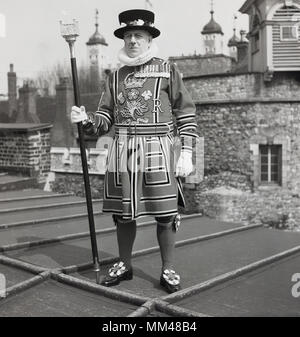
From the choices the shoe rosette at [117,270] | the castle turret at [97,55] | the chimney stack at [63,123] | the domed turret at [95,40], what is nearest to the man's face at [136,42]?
the shoe rosette at [117,270]

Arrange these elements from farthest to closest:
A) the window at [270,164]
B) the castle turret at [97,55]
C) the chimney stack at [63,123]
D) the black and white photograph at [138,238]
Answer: the castle turret at [97,55] → the chimney stack at [63,123] → the window at [270,164] → the black and white photograph at [138,238]

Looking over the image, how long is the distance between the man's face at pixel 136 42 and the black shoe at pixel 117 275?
1.60 metres

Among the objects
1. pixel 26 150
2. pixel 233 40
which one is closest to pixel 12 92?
pixel 233 40

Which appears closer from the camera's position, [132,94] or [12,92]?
[132,94]

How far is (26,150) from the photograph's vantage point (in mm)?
10008

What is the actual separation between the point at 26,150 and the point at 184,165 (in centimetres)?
719

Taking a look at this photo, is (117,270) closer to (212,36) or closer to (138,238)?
(138,238)

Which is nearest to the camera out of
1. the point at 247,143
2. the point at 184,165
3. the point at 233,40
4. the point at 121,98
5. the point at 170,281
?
the point at 170,281

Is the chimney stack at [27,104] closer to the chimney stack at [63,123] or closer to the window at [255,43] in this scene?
the chimney stack at [63,123]

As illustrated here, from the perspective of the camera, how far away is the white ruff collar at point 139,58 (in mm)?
3461
